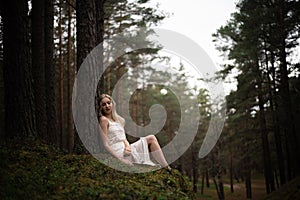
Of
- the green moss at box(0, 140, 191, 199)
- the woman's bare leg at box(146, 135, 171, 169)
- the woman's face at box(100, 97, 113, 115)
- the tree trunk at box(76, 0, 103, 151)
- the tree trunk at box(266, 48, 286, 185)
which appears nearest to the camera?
the green moss at box(0, 140, 191, 199)

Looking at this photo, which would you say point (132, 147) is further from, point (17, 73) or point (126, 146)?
point (17, 73)

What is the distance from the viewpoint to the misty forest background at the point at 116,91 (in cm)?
413

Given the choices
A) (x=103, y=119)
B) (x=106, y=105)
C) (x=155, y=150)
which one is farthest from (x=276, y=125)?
(x=103, y=119)

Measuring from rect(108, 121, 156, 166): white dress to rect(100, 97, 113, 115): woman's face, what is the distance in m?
0.37

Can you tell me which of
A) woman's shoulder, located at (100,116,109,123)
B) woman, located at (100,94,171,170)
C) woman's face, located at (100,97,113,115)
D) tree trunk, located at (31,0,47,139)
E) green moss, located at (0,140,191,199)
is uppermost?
tree trunk, located at (31,0,47,139)

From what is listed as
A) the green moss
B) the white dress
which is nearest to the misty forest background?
the green moss

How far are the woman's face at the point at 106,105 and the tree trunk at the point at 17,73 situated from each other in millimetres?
1424

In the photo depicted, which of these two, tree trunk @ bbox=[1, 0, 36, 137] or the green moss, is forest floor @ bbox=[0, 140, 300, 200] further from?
tree trunk @ bbox=[1, 0, 36, 137]

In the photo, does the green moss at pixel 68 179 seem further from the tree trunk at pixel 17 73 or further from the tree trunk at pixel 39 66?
the tree trunk at pixel 39 66

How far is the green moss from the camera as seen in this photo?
11.3ft

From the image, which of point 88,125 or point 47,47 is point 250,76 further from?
point 88,125

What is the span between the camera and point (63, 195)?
341cm

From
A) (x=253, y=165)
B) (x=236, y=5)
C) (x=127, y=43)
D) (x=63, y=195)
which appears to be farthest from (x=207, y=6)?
(x=253, y=165)

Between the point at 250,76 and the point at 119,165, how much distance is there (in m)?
16.2
